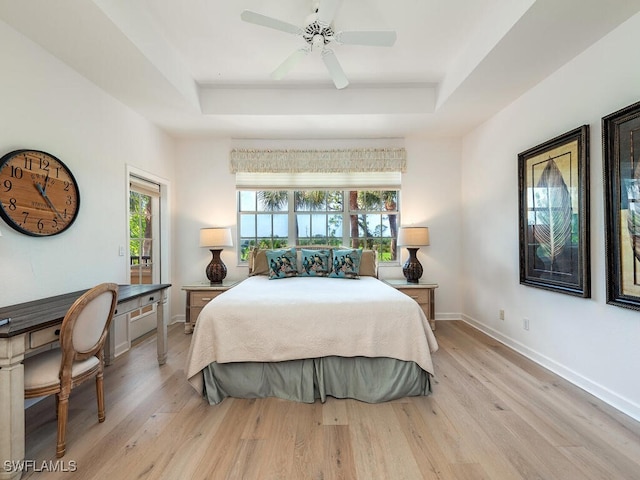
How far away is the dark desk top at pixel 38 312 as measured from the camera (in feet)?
5.12

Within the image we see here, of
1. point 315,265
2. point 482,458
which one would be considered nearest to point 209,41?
point 315,265

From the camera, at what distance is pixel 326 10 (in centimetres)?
208

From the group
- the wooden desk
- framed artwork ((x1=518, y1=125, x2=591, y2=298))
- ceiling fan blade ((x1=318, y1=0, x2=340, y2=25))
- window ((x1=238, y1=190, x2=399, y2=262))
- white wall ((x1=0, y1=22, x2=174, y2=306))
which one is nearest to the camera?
the wooden desk

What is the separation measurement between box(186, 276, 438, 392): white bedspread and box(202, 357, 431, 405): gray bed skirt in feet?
0.29

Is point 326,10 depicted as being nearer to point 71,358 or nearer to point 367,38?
point 367,38

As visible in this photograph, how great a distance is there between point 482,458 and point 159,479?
5.45ft

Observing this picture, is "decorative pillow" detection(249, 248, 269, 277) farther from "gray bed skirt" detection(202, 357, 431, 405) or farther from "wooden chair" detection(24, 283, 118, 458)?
"wooden chair" detection(24, 283, 118, 458)

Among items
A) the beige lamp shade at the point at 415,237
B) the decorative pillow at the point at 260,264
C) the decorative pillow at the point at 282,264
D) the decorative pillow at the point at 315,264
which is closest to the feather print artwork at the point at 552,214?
the beige lamp shade at the point at 415,237

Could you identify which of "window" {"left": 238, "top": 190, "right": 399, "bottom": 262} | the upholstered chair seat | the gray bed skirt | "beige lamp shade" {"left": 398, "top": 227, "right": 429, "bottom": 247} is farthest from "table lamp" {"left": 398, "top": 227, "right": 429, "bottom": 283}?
the upholstered chair seat

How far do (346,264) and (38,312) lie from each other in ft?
9.18

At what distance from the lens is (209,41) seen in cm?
278

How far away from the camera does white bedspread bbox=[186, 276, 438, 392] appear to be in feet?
7.43

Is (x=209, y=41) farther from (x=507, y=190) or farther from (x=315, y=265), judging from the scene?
(x=507, y=190)

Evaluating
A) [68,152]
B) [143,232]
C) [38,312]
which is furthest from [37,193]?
[143,232]
